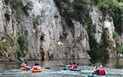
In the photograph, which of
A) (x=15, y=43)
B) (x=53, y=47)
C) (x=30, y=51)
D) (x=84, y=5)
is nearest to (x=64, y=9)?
(x=84, y=5)

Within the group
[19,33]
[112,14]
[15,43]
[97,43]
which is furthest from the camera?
[112,14]

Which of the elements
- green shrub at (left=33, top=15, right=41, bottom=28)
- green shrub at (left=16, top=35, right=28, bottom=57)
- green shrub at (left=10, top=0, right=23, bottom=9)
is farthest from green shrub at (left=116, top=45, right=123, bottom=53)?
green shrub at (left=16, top=35, right=28, bottom=57)

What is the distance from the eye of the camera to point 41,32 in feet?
270

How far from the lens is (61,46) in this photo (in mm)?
88375

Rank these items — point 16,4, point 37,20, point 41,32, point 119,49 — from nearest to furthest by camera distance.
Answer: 1. point 16,4
2. point 37,20
3. point 41,32
4. point 119,49

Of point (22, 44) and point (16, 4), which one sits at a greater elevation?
point (16, 4)

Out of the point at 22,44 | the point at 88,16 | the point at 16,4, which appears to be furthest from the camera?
the point at 88,16

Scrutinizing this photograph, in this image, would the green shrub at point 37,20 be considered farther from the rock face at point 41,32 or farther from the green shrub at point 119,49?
the green shrub at point 119,49

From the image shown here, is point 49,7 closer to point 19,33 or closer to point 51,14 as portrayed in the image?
point 51,14

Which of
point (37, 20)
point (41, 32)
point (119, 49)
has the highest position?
point (37, 20)

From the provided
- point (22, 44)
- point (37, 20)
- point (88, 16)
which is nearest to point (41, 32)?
point (37, 20)

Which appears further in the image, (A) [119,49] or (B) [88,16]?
(A) [119,49]

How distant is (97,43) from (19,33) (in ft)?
119

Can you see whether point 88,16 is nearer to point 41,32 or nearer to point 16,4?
point 41,32
